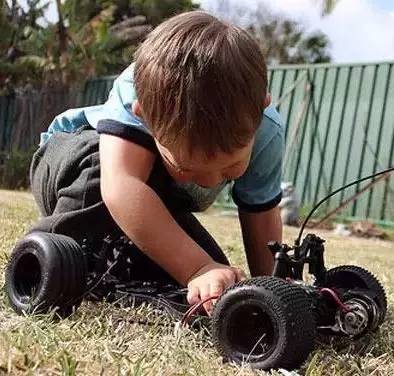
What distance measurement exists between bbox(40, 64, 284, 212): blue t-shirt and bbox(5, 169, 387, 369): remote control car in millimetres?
255

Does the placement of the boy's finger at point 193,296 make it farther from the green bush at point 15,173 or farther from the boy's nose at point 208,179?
the green bush at point 15,173

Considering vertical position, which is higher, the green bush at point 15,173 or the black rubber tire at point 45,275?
the black rubber tire at point 45,275

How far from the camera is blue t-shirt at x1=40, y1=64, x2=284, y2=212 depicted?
1931 millimetres

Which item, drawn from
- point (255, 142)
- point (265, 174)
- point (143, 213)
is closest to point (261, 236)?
point (265, 174)

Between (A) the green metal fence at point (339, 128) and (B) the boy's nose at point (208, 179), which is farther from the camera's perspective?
(A) the green metal fence at point (339, 128)

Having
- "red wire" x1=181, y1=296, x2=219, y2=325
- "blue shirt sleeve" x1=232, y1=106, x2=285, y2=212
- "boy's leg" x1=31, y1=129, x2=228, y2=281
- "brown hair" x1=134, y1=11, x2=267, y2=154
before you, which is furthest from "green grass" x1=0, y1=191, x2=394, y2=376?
"blue shirt sleeve" x1=232, y1=106, x2=285, y2=212

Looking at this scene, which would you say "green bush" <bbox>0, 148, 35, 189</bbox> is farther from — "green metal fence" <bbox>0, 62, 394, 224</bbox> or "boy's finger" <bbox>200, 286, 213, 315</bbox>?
"boy's finger" <bbox>200, 286, 213, 315</bbox>

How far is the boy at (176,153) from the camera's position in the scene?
63.1 inches

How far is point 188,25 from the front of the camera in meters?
1.75

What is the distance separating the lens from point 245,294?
1430 mm

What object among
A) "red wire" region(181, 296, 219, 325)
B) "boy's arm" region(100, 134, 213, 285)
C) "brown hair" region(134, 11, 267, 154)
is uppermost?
"brown hair" region(134, 11, 267, 154)

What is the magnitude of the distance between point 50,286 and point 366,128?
829 cm

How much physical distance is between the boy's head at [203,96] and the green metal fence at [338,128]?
305 inches

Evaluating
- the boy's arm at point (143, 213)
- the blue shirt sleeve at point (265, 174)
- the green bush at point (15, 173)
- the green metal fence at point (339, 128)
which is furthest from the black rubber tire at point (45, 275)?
the green bush at point (15, 173)
